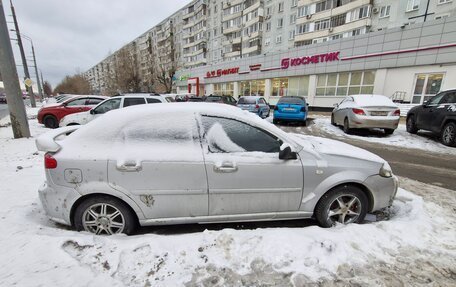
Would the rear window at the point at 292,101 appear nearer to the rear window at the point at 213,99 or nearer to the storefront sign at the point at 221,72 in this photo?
the rear window at the point at 213,99

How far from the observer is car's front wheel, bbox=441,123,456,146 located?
748cm

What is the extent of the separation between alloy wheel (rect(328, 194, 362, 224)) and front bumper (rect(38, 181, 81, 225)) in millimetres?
3056

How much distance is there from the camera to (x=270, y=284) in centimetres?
200

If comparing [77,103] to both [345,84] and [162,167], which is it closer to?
[162,167]

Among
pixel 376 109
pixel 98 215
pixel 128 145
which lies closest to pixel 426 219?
pixel 128 145

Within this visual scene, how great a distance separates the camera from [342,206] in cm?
294

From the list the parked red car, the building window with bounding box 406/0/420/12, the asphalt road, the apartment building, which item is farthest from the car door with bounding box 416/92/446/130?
the building window with bounding box 406/0/420/12

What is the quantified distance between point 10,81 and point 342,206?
10029 millimetres

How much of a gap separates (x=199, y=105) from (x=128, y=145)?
0.99 meters

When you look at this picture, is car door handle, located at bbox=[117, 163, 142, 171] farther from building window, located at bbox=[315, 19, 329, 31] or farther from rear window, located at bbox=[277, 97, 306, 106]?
building window, located at bbox=[315, 19, 329, 31]

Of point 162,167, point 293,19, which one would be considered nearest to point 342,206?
point 162,167

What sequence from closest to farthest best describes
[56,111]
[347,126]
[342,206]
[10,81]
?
[342,206] → [10,81] → [347,126] → [56,111]

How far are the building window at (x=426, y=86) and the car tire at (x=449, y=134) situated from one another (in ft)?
36.3

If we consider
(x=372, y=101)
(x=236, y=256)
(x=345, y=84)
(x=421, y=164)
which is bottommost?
(x=421, y=164)
